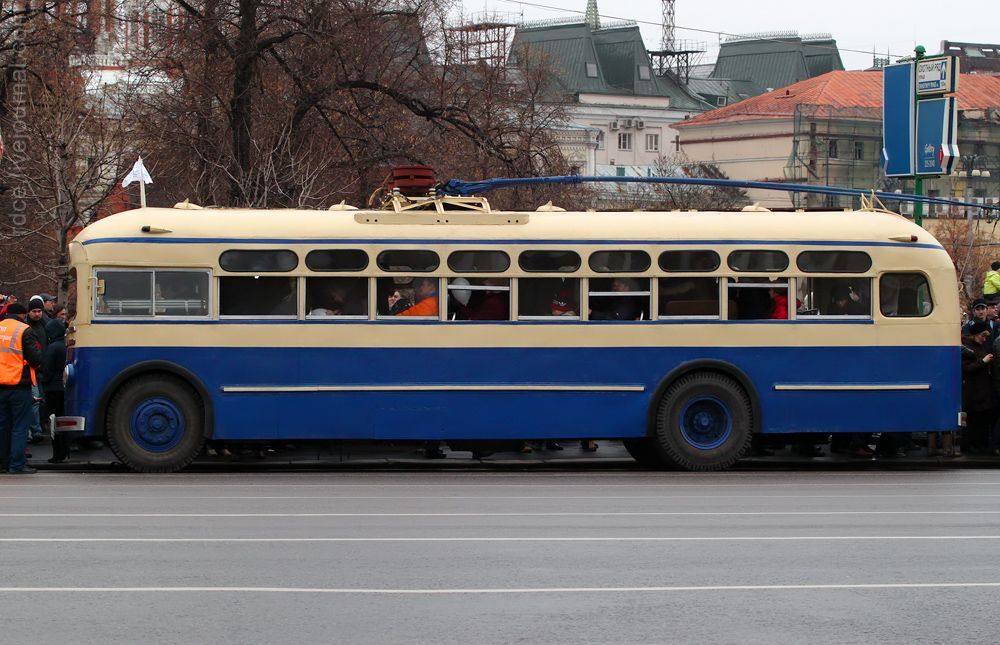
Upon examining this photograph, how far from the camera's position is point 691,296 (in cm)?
1800

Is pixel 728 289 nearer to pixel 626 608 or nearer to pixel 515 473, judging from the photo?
pixel 515 473

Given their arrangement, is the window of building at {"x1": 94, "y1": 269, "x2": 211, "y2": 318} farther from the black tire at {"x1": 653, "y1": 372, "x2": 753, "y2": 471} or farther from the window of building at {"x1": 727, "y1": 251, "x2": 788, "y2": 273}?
the window of building at {"x1": 727, "y1": 251, "x2": 788, "y2": 273}

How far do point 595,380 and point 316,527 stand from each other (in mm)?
6216

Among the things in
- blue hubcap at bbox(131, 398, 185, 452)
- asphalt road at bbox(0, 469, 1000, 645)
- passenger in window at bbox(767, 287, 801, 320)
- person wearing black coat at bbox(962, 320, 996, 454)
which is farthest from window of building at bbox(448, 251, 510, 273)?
person wearing black coat at bbox(962, 320, 996, 454)

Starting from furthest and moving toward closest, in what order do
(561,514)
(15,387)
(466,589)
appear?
(15,387) < (561,514) < (466,589)

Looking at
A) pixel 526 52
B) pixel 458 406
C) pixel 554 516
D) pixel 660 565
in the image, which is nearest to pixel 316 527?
pixel 554 516

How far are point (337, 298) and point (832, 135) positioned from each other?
89690mm

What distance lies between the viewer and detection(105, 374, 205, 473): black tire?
56.7ft

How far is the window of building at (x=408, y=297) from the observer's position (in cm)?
1775

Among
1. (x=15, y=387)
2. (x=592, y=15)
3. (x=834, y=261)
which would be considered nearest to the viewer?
(x=15, y=387)

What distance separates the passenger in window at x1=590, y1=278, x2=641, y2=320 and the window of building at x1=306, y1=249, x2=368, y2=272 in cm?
256

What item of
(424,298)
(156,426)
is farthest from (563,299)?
(156,426)

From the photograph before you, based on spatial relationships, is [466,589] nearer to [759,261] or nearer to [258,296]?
[258,296]

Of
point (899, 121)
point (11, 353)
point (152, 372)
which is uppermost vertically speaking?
point (899, 121)
